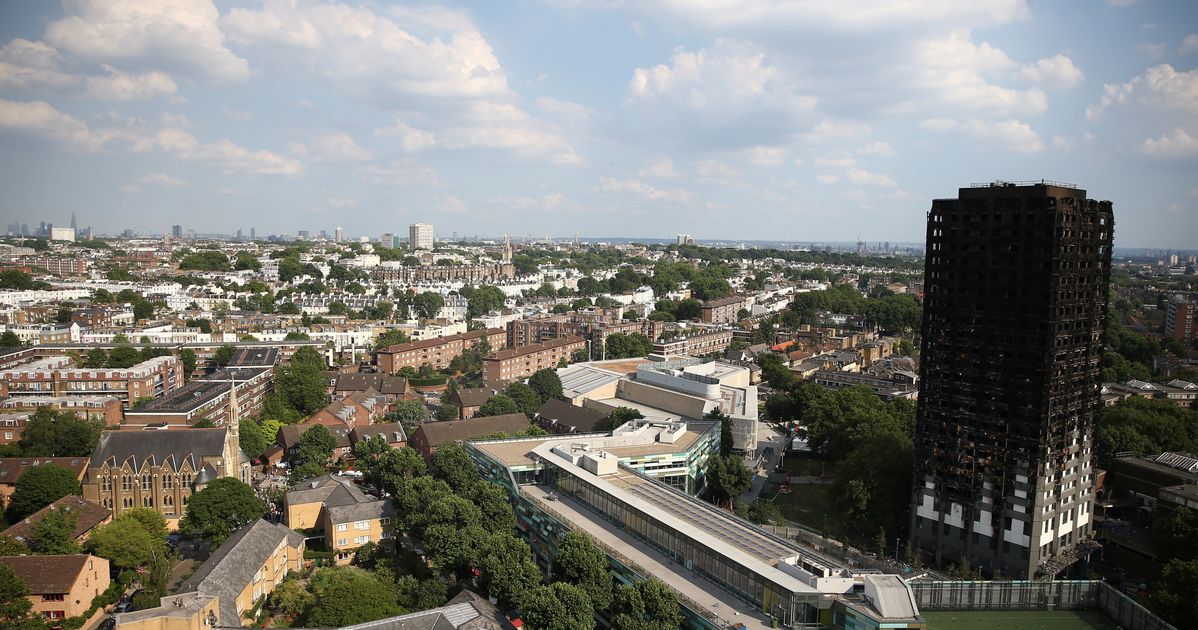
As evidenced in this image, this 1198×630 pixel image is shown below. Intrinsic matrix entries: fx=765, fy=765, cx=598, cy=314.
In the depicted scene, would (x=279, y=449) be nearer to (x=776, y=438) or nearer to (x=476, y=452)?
(x=476, y=452)

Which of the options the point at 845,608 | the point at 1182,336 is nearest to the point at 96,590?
the point at 845,608

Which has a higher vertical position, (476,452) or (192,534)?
(476,452)

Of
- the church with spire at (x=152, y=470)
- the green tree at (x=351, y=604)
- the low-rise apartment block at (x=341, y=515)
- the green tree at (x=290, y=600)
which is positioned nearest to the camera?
the green tree at (x=351, y=604)

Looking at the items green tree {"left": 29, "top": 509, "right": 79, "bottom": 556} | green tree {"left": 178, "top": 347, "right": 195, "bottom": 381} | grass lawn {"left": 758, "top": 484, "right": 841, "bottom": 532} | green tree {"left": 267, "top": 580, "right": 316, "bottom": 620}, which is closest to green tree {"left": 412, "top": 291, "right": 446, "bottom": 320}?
green tree {"left": 178, "top": 347, "right": 195, "bottom": 381}

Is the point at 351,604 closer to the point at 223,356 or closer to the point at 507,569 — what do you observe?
the point at 507,569

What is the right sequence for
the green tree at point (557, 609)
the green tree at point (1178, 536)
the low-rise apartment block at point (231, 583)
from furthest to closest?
the green tree at point (1178, 536), the green tree at point (557, 609), the low-rise apartment block at point (231, 583)

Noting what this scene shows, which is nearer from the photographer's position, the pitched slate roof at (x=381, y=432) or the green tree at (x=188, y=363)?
the pitched slate roof at (x=381, y=432)

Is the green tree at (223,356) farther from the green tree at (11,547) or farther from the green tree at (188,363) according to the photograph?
the green tree at (11,547)

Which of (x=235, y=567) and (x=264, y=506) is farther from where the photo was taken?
(x=264, y=506)

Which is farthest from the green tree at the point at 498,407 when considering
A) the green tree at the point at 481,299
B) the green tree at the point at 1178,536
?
the green tree at the point at 481,299
